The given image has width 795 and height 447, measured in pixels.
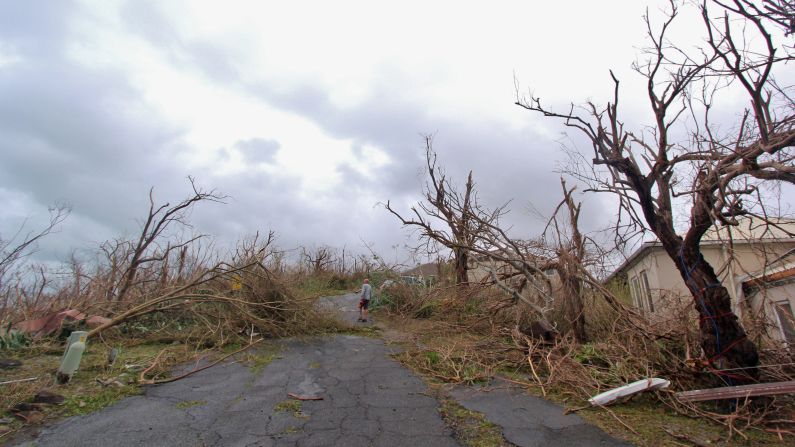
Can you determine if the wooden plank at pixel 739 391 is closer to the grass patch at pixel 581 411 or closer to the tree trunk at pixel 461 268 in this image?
the grass patch at pixel 581 411

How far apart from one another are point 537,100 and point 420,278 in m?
8.49

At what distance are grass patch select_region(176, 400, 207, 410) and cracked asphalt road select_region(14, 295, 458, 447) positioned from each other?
0.04 ft

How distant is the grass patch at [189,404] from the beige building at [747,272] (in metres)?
6.35

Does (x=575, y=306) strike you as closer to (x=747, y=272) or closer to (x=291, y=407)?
(x=747, y=272)

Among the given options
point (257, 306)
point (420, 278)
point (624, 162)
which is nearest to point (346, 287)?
point (420, 278)

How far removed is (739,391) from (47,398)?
24.8 feet

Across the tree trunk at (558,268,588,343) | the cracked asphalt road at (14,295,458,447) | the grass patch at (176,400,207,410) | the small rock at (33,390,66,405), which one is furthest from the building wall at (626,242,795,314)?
the small rock at (33,390,66,405)

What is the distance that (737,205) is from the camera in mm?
5000

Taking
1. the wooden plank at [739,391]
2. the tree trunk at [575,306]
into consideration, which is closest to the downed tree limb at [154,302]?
the tree trunk at [575,306]

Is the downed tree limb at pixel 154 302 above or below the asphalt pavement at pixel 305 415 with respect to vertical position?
above

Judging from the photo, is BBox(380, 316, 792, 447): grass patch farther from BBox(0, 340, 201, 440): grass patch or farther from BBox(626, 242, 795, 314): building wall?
BBox(0, 340, 201, 440): grass patch

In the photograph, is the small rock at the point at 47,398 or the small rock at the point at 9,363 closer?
the small rock at the point at 47,398

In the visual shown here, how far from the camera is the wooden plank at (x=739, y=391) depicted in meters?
4.27

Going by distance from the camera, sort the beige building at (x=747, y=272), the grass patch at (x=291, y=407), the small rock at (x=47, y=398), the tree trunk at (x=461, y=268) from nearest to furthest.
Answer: the grass patch at (x=291, y=407) → the small rock at (x=47, y=398) → the beige building at (x=747, y=272) → the tree trunk at (x=461, y=268)
